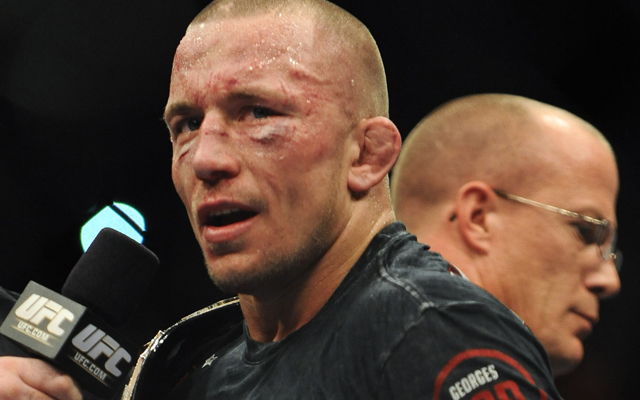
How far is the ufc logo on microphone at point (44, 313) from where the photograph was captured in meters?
1.15

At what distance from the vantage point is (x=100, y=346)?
1186 mm

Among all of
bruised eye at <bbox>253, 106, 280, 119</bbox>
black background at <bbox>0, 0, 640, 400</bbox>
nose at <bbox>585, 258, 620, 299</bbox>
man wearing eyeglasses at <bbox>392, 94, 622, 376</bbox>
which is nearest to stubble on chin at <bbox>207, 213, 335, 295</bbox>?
bruised eye at <bbox>253, 106, 280, 119</bbox>

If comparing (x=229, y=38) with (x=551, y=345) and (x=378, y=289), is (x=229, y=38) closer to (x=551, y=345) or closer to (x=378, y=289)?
(x=378, y=289)

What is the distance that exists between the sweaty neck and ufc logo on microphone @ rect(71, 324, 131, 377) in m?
0.26

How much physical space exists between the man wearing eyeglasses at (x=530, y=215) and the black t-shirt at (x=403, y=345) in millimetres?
747

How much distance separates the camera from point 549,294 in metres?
1.88

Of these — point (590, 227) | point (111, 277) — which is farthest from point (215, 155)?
point (590, 227)

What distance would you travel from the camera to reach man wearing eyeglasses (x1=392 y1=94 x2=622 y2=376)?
1848 millimetres

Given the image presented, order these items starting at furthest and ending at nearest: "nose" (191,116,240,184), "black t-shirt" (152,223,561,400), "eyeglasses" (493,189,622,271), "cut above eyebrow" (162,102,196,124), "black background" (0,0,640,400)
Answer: "black background" (0,0,640,400)
"eyeglasses" (493,189,622,271)
"cut above eyebrow" (162,102,196,124)
"nose" (191,116,240,184)
"black t-shirt" (152,223,561,400)

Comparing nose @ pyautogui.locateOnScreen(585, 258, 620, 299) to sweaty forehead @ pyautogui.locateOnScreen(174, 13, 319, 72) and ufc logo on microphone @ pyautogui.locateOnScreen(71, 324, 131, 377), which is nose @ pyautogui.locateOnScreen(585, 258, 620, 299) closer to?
sweaty forehead @ pyautogui.locateOnScreen(174, 13, 319, 72)

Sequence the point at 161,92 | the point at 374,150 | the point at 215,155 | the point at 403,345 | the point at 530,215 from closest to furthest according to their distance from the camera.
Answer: the point at 403,345 < the point at 215,155 < the point at 374,150 < the point at 530,215 < the point at 161,92

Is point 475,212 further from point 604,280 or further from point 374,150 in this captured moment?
point 374,150

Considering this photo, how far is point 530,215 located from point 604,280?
0.31m

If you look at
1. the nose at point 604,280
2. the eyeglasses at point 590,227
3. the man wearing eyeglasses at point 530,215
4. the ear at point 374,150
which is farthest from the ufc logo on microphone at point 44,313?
the nose at point 604,280
